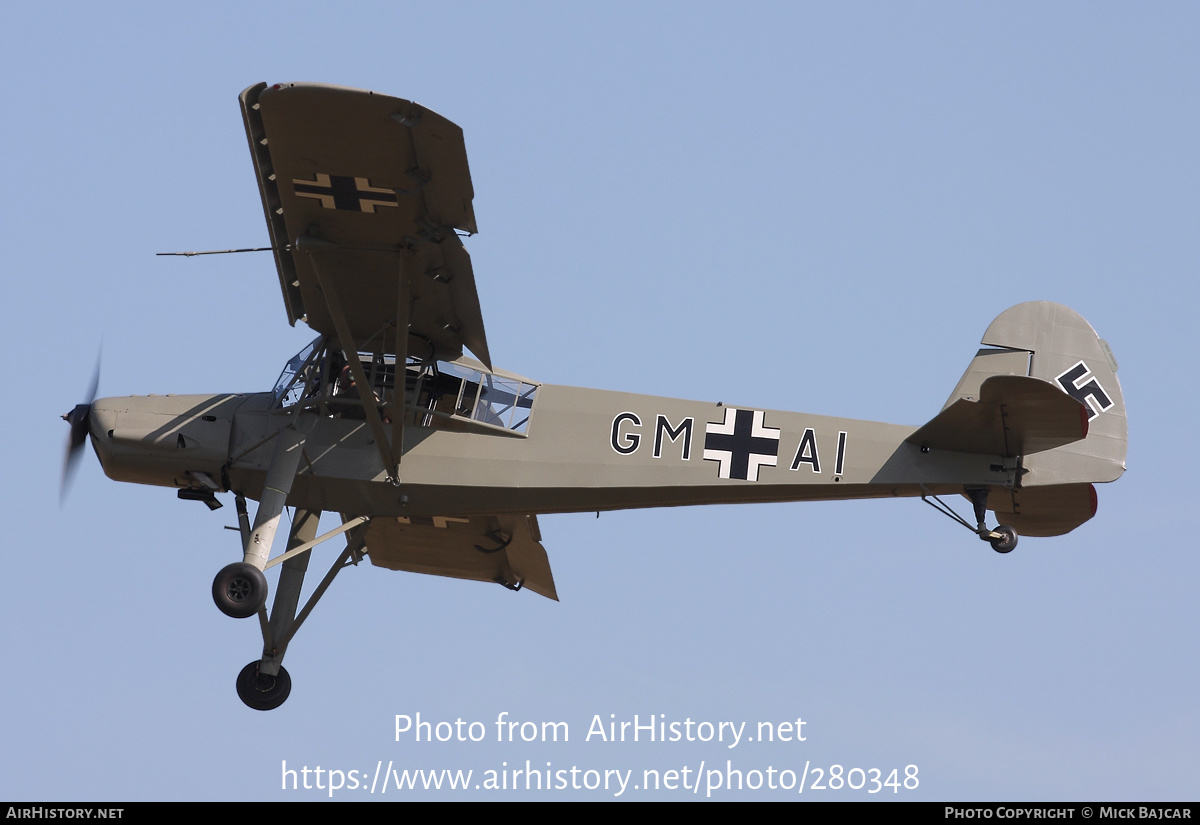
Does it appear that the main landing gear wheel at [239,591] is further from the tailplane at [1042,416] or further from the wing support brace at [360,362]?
the tailplane at [1042,416]

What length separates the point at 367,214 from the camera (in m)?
13.1

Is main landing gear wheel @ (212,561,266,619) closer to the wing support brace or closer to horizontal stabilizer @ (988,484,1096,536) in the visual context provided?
the wing support brace

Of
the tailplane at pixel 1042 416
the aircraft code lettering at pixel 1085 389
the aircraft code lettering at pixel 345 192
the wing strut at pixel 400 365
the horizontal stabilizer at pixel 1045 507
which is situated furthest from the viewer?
the aircraft code lettering at pixel 1085 389

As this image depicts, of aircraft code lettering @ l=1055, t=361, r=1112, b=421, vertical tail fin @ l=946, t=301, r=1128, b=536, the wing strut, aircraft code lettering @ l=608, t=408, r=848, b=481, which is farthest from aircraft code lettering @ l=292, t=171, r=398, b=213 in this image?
aircraft code lettering @ l=1055, t=361, r=1112, b=421

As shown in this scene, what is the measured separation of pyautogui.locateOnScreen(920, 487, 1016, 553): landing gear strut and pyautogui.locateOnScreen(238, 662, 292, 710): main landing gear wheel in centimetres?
633

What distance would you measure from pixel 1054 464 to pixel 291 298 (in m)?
7.21

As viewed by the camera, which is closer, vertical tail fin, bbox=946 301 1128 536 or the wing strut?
the wing strut

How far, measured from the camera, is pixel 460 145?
1215 centimetres

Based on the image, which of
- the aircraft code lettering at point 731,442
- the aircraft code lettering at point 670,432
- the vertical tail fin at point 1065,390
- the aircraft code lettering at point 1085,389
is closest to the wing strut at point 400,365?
the aircraft code lettering at point 731,442

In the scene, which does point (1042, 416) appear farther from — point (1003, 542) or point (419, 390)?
point (419, 390)

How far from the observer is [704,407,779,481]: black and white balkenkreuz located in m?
14.5

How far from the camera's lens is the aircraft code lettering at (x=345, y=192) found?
41.8 ft

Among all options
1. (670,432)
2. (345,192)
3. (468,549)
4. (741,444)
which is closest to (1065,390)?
(741,444)

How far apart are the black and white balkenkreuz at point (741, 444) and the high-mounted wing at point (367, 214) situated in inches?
89.3
